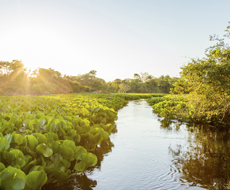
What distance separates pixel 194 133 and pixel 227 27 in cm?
363

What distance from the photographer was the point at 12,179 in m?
1.55

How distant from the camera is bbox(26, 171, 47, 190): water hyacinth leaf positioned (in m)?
1.69

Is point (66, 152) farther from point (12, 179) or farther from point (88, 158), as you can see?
point (12, 179)

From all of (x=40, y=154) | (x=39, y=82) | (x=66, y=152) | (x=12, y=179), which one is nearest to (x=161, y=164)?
(x=66, y=152)

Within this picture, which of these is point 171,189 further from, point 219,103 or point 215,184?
point 219,103

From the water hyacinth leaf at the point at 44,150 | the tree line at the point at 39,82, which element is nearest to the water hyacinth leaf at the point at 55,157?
the water hyacinth leaf at the point at 44,150

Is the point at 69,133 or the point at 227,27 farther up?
the point at 227,27

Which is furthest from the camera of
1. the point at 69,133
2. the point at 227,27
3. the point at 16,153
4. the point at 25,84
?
the point at 25,84

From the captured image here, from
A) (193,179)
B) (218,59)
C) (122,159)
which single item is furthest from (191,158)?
(218,59)

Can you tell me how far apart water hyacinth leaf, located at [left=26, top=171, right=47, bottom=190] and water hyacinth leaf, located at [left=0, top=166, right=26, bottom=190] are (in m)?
0.13

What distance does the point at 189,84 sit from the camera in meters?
7.45

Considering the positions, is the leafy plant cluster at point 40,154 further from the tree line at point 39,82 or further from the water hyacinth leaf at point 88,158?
the tree line at point 39,82

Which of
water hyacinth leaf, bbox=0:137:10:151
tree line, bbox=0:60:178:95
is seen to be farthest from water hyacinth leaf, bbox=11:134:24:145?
tree line, bbox=0:60:178:95

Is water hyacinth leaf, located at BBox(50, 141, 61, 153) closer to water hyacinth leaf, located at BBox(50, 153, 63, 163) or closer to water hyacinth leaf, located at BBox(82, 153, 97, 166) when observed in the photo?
water hyacinth leaf, located at BBox(50, 153, 63, 163)
